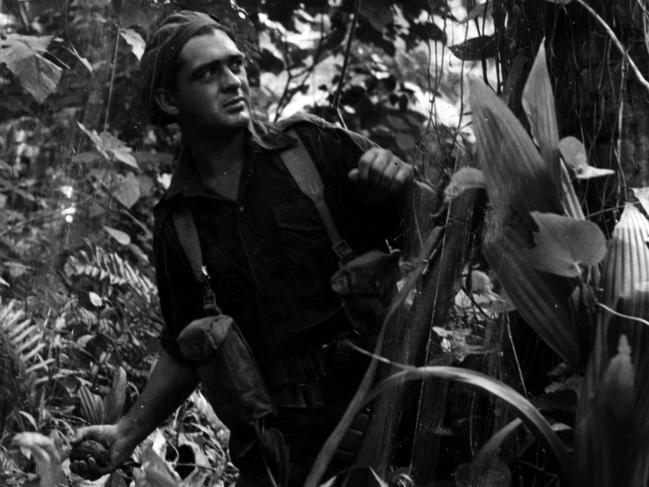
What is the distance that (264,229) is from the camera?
3850mm

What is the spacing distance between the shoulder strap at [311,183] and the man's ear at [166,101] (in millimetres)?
359

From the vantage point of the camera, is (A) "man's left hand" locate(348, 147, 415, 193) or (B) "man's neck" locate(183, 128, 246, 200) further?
(B) "man's neck" locate(183, 128, 246, 200)

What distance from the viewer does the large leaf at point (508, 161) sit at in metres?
3.35

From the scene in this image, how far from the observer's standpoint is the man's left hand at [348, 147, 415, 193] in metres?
3.52

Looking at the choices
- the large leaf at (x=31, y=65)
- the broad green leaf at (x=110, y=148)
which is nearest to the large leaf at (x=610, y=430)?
the large leaf at (x=31, y=65)

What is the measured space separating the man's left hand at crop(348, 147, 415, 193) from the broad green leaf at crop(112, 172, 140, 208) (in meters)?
2.61

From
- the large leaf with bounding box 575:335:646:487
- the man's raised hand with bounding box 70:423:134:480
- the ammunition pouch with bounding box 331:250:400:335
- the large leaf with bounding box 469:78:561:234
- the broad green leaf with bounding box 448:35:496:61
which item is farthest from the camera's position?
the broad green leaf with bounding box 448:35:496:61

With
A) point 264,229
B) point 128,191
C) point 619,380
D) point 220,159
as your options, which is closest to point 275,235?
point 264,229

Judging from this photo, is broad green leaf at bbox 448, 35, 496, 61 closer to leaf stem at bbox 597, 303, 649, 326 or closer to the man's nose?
the man's nose

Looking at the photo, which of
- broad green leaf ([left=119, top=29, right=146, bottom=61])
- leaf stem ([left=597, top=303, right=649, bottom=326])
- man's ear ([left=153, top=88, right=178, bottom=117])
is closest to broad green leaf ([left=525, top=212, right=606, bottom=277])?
leaf stem ([left=597, top=303, right=649, bottom=326])

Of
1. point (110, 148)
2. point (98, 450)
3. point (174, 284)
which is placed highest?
point (174, 284)

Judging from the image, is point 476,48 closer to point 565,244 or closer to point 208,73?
point 208,73

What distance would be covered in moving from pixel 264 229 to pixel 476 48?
109 centimetres

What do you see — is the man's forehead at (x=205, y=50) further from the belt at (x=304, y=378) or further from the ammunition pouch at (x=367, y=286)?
the belt at (x=304, y=378)
